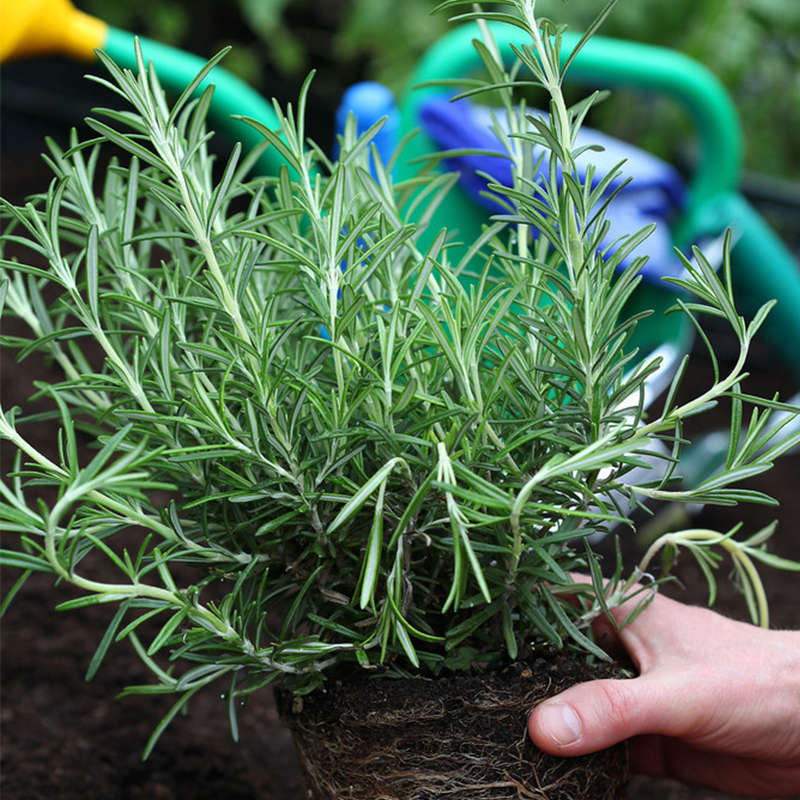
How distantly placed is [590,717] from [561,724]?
0.02 metres

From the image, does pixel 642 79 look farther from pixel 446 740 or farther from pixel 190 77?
pixel 446 740

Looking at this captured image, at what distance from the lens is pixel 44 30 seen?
4.02 feet

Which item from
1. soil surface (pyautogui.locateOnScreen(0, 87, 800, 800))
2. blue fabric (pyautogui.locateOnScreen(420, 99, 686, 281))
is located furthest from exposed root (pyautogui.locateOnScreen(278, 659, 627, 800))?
blue fabric (pyautogui.locateOnScreen(420, 99, 686, 281))

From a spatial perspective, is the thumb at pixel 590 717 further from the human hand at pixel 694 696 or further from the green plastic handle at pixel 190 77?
the green plastic handle at pixel 190 77

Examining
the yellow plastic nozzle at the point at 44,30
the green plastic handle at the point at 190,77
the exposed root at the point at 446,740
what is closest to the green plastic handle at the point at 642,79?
the green plastic handle at the point at 190,77

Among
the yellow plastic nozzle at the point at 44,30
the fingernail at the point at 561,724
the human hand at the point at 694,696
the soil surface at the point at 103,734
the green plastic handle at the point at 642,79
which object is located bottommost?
the soil surface at the point at 103,734

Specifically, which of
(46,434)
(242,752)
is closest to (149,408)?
(242,752)

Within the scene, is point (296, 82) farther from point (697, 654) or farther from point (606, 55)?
point (697, 654)

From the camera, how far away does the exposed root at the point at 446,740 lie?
0.49 m

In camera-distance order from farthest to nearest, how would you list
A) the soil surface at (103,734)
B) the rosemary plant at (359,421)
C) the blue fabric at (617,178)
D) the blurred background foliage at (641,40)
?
the blurred background foliage at (641,40) < the blue fabric at (617,178) < the soil surface at (103,734) < the rosemary plant at (359,421)

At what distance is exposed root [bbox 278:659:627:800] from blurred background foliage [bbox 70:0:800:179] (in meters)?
2.06

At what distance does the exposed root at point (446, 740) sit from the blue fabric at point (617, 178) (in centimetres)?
73

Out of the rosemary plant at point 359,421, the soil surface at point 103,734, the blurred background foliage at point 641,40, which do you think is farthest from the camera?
the blurred background foliage at point 641,40

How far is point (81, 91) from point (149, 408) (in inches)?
96.6
